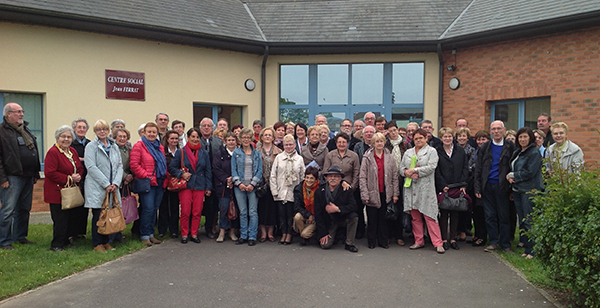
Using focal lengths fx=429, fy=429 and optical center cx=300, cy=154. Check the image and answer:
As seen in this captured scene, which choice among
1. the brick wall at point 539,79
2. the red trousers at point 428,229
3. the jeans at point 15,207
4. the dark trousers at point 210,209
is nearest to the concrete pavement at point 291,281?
the red trousers at point 428,229

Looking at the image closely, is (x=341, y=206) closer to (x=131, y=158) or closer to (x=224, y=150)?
(x=224, y=150)

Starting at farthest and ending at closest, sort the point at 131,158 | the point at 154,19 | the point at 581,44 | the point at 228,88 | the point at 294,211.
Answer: the point at 228,88, the point at 154,19, the point at 581,44, the point at 294,211, the point at 131,158

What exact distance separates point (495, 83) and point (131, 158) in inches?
328

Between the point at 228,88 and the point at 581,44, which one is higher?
the point at 581,44

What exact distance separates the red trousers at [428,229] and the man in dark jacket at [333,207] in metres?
0.92

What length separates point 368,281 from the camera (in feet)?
16.5

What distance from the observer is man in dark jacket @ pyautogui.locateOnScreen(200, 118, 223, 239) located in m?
7.25

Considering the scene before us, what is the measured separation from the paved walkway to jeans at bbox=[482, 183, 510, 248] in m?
0.42

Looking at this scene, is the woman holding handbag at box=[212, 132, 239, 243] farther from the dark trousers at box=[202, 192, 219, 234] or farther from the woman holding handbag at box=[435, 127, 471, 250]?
the woman holding handbag at box=[435, 127, 471, 250]

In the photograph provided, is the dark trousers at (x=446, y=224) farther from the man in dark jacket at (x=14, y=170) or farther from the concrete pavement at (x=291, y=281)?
the man in dark jacket at (x=14, y=170)

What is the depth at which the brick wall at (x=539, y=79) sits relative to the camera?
8891 millimetres

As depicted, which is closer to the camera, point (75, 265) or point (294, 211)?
point (75, 265)

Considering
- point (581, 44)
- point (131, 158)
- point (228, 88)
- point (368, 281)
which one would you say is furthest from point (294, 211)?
point (581, 44)

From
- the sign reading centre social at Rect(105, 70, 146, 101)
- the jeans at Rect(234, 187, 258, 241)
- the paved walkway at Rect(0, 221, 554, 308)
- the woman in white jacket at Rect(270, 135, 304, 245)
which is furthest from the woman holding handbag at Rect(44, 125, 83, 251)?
the sign reading centre social at Rect(105, 70, 146, 101)
